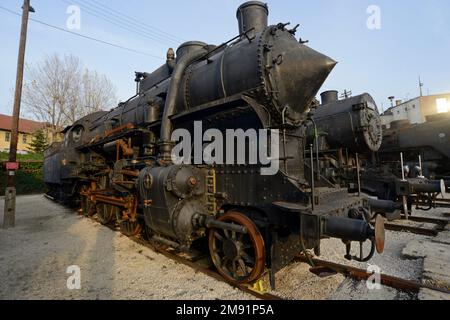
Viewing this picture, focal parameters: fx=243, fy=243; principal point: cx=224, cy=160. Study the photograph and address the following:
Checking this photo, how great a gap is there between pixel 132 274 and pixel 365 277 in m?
3.78

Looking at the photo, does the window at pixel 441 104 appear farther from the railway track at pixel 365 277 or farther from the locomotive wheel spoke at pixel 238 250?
the locomotive wheel spoke at pixel 238 250

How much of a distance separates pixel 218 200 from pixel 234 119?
4.65ft

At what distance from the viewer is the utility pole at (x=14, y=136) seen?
8.15 m

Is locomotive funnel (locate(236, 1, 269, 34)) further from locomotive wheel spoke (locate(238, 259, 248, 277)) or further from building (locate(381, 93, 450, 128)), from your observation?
building (locate(381, 93, 450, 128))

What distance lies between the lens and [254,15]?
5.07m

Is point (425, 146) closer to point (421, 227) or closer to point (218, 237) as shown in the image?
point (421, 227)

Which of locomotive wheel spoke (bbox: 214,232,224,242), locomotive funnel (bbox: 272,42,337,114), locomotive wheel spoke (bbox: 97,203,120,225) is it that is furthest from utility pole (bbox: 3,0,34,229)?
locomotive funnel (bbox: 272,42,337,114)

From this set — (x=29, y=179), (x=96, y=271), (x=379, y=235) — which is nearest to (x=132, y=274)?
(x=96, y=271)

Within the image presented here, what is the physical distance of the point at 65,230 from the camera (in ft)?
24.5

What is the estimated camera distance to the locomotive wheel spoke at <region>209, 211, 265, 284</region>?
3461 mm

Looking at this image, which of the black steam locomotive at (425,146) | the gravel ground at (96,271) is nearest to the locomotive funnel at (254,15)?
the gravel ground at (96,271)

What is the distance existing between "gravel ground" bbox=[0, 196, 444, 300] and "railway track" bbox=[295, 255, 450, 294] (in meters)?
0.13
